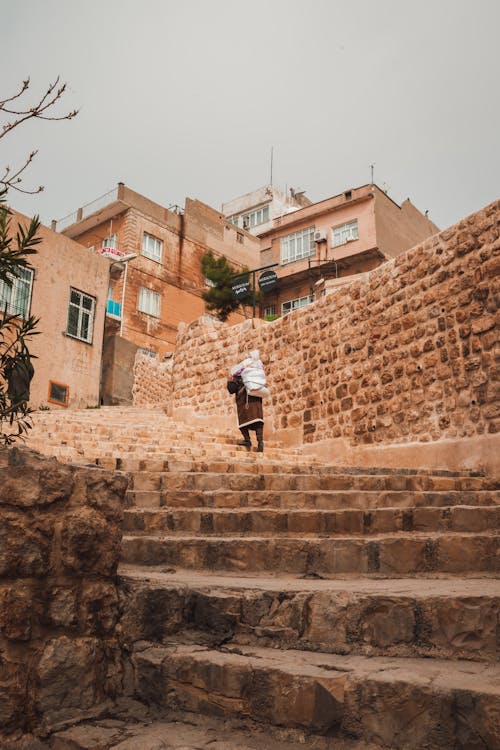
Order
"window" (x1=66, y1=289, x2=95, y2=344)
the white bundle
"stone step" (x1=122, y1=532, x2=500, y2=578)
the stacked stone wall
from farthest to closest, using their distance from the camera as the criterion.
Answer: the stacked stone wall
"window" (x1=66, y1=289, x2=95, y2=344)
the white bundle
"stone step" (x1=122, y1=532, x2=500, y2=578)

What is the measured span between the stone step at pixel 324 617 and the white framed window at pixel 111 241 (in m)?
28.4

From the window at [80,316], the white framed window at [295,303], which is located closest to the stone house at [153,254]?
the white framed window at [295,303]

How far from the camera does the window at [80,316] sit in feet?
60.3

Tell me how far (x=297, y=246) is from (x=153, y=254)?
7.06m

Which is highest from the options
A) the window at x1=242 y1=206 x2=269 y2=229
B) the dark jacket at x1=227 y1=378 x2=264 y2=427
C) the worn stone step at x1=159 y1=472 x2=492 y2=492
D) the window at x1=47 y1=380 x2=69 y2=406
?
Result: the window at x1=242 y1=206 x2=269 y2=229

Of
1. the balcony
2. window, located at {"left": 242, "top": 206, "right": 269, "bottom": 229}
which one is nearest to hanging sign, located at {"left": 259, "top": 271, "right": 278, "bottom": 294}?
the balcony

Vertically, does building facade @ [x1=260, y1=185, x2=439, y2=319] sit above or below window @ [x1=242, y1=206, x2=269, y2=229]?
below

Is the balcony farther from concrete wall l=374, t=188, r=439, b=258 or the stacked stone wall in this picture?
concrete wall l=374, t=188, r=439, b=258

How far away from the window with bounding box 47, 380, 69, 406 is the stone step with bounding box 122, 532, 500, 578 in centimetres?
1419

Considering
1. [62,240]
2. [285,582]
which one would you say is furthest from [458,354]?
[62,240]

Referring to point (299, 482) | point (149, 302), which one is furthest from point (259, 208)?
point (299, 482)

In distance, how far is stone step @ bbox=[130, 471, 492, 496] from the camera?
5.12 metres

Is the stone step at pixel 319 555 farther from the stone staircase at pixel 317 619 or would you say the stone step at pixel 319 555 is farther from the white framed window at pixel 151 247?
the white framed window at pixel 151 247

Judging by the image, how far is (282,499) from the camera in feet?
16.1
